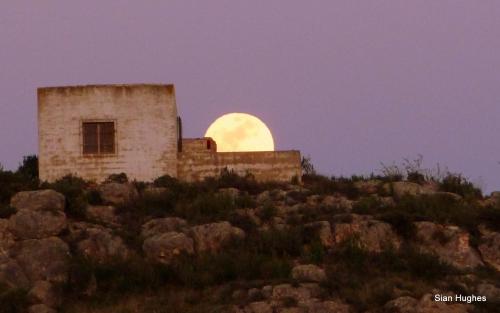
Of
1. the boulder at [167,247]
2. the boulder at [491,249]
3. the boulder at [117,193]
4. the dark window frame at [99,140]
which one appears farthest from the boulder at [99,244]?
the boulder at [491,249]

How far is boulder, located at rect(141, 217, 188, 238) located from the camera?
34.1 metres

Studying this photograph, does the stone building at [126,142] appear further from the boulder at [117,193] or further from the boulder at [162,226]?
the boulder at [162,226]

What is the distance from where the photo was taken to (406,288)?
30562 mm

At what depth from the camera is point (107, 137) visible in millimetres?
39344

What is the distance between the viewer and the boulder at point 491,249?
1332 inches

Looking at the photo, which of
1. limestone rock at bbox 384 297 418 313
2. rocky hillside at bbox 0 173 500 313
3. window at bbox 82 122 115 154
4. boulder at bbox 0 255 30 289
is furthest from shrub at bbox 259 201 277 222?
boulder at bbox 0 255 30 289

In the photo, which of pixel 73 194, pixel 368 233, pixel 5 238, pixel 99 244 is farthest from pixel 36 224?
pixel 368 233

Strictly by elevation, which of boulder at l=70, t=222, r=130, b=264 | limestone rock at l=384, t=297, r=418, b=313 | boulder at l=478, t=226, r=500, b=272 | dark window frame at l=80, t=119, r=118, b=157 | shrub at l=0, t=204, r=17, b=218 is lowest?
limestone rock at l=384, t=297, r=418, b=313

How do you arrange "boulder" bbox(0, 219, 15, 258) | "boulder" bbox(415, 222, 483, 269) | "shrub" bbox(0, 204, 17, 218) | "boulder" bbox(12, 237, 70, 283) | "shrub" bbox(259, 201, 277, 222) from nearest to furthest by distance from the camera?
"boulder" bbox(12, 237, 70, 283) → "boulder" bbox(0, 219, 15, 258) → "boulder" bbox(415, 222, 483, 269) → "shrub" bbox(0, 204, 17, 218) → "shrub" bbox(259, 201, 277, 222)

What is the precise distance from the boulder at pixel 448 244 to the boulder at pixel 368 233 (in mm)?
801

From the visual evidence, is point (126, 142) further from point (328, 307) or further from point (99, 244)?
point (328, 307)

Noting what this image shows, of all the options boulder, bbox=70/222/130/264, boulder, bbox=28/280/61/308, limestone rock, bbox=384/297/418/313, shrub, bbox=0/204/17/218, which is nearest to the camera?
limestone rock, bbox=384/297/418/313

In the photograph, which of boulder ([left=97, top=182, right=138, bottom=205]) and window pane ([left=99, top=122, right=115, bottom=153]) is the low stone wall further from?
boulder ([left=97, top=182, right=138, bottom=205])

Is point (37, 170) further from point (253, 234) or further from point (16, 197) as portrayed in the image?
point (253, 234)
